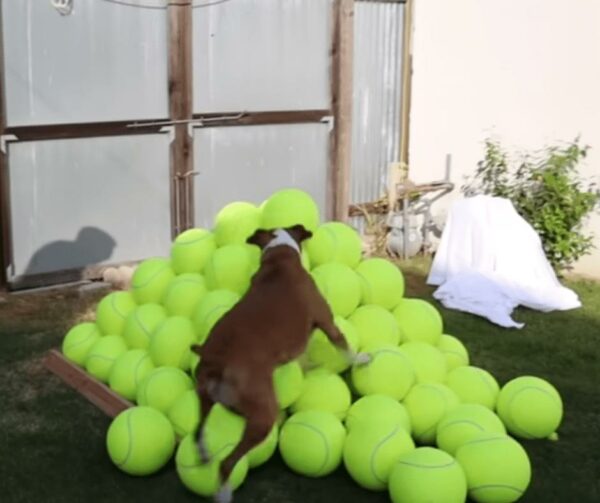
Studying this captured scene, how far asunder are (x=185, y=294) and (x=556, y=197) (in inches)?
158

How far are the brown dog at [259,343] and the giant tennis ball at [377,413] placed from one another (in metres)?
0.31

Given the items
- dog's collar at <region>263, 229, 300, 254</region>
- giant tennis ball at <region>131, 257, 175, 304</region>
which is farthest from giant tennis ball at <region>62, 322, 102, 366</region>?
dog's collar at <region>263, 229, 300, 254</region>

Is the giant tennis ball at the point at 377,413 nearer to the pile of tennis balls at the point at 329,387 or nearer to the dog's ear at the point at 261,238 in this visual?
the pile of tennis balls at the point at 329,387

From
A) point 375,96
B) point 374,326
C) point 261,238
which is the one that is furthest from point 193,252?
point 375,96

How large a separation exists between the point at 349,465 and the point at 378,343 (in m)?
0.70

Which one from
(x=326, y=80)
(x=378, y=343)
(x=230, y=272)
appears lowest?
(x=378, y=343)

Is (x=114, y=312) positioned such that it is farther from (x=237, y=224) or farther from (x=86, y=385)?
(x=237, y=224)

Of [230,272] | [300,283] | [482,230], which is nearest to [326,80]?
[482,230]

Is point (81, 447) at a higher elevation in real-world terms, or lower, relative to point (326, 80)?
lower

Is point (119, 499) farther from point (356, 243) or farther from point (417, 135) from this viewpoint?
point (417, 135)

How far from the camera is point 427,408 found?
439 centimetres

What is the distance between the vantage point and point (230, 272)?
4703mm

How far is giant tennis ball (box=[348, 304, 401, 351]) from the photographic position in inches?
182

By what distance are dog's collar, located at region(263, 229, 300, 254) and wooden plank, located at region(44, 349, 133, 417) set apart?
3.60 ft
